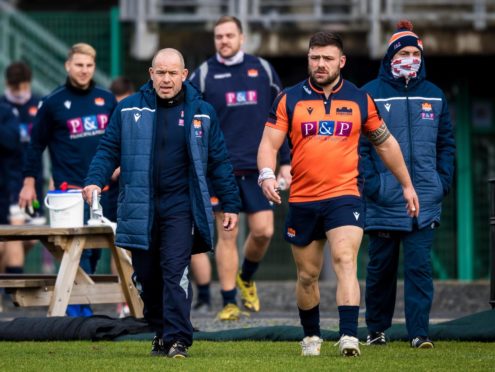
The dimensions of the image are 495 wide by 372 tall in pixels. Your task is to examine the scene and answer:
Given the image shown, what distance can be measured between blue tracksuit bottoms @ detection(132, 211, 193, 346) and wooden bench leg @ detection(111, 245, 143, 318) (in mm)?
3056

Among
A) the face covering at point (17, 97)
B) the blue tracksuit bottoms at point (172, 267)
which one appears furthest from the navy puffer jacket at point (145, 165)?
the face covering at point (17, 97)

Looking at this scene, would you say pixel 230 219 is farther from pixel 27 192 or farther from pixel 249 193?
pixel 27 192

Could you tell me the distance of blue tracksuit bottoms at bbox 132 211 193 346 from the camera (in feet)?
35.2

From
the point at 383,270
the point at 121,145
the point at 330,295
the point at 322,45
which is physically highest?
the point at 322,45

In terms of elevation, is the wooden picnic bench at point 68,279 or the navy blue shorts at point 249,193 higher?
the navy blue shorts at point 249,193

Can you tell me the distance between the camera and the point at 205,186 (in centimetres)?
1081

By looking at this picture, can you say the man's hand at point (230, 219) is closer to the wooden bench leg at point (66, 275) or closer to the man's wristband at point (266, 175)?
the man's wristband at point (266, 175)

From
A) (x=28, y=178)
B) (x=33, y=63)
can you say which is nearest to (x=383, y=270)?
(x=28, y=178)

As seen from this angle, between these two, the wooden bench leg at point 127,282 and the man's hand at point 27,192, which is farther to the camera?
the man's hand at point 27,192

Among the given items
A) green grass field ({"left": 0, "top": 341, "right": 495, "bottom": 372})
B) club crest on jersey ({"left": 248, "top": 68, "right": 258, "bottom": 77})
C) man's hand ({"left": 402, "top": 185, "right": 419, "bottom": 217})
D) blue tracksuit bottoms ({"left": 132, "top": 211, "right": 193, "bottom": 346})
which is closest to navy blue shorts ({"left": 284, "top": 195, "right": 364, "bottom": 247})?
man's hand ({"left": 402, "top": 185, "right": 419, "bottom": 217})

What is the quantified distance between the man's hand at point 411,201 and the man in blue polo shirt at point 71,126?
4.40 m

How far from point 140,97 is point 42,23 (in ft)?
45.7

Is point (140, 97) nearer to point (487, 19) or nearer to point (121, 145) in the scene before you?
point (121, 145)

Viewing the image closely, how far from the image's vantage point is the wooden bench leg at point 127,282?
14.0m
